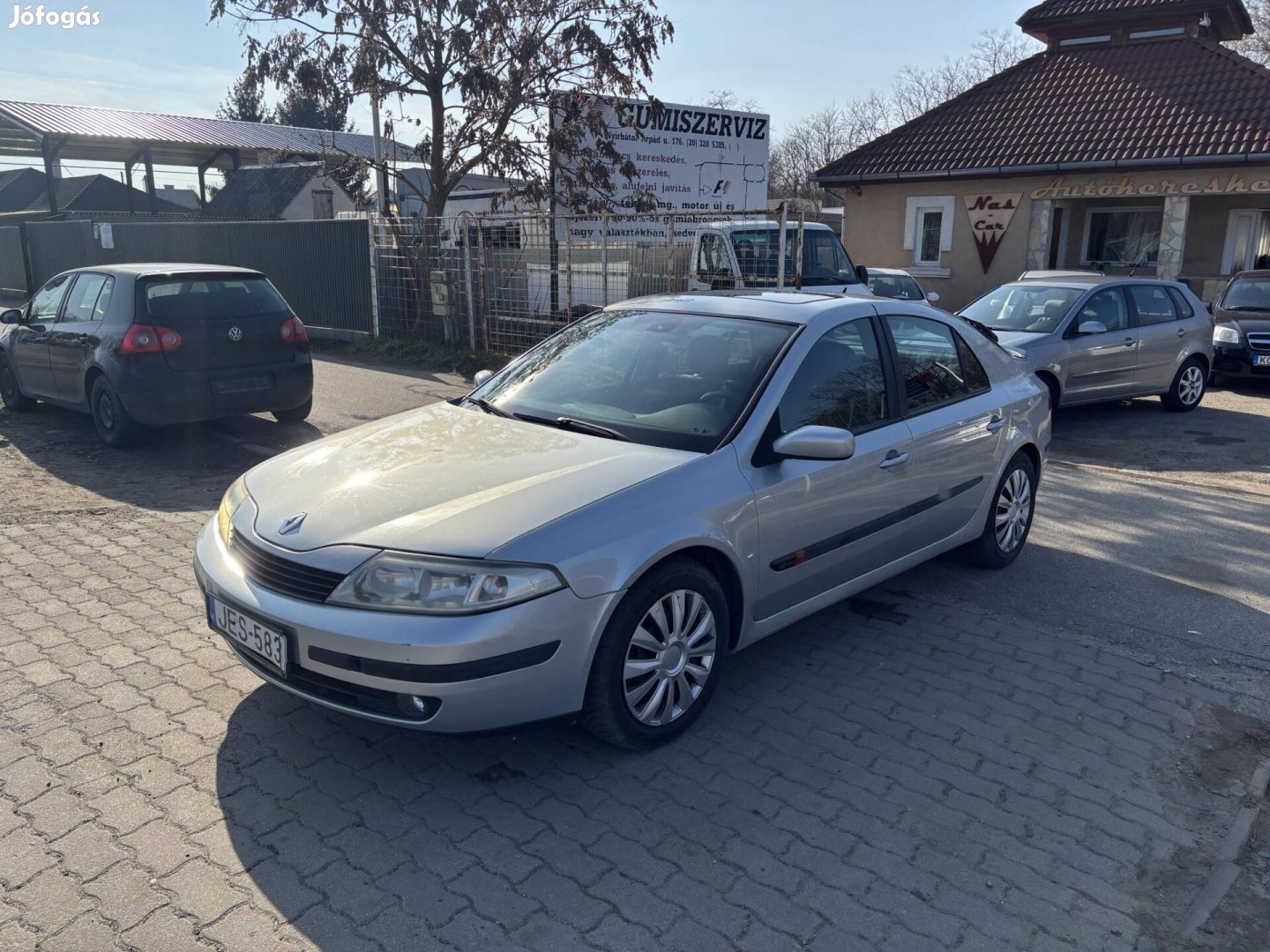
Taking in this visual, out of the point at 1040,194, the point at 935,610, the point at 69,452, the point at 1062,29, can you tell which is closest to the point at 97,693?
the point at 935,610

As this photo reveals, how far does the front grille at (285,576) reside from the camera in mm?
3311

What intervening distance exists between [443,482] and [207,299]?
564 centimetres

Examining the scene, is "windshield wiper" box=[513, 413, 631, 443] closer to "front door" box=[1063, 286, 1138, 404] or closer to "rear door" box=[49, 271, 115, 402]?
"rear door" box=[49, 271, 115, 402]

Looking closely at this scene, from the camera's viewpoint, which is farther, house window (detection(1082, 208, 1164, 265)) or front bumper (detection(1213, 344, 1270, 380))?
house window (detection(1082, 208, 1164, 265))

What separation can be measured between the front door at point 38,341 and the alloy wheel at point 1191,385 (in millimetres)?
11761

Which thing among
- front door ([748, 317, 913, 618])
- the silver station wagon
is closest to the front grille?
front door ([748, 317, 913, 618])

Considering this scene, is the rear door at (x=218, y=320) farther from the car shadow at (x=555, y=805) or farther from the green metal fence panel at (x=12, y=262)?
the green metal fence panel at (x=12, y=262)

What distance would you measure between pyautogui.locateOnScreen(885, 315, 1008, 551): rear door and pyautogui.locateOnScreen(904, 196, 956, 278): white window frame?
15.5 metres

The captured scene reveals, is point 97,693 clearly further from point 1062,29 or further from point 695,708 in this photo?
point 1062,29

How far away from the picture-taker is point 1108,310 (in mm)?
10969

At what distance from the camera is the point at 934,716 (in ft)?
13.4

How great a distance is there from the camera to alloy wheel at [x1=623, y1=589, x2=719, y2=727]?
11.7 feet

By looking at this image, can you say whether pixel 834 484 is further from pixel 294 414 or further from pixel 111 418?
pixel 294 414

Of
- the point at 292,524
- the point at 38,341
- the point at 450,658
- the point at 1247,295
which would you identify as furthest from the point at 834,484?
the point at 1247,295
